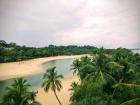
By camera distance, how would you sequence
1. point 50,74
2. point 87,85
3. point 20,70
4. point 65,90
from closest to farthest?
point 87,85 → point 50,74 → point 65,90 → point 20,70

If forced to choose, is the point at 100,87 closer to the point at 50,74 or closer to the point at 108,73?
the point at 108,73

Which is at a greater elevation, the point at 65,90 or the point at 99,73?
the point at 99,73

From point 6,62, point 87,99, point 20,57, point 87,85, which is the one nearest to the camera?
point 87,99

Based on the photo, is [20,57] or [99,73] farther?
[20,57]

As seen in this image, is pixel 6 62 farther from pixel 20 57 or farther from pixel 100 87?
pixel 100 87

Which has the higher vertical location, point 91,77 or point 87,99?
point 91,77

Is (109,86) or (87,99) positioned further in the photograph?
(109,86)

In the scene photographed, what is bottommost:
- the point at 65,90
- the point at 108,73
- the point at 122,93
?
the point at 65,90

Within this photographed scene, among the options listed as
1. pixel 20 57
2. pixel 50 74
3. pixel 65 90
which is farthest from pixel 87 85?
pixel 20 57

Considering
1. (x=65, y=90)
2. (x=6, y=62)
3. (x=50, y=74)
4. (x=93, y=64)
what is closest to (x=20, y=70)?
(x=6, y=62)
